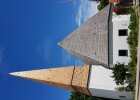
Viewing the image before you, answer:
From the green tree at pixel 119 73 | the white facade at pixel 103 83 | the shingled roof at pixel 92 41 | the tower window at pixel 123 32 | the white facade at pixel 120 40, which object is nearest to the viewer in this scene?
the green tree at pixel 119 73

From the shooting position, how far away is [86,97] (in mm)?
62281

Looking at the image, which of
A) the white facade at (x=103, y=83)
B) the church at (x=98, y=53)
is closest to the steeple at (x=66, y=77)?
the church at (x=98, y=53)

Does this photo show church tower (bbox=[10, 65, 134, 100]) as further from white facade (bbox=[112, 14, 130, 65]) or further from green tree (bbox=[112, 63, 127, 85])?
white facade (bbox=[112, 14, 130, 65])

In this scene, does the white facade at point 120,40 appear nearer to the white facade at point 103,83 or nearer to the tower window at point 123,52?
the tower window at point 123,52

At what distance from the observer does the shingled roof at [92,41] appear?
154 feet

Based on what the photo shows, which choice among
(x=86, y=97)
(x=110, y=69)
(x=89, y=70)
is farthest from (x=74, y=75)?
(x=86, y=97)

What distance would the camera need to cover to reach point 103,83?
48094 mm

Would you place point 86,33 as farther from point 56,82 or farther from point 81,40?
point 56,82

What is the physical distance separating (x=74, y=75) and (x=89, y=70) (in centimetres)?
261

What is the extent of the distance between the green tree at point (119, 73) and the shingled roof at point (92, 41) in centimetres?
188

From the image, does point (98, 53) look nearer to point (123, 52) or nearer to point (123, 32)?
point (123, 52)

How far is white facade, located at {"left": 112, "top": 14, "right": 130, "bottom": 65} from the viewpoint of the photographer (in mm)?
45750

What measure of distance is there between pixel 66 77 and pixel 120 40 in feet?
34.0

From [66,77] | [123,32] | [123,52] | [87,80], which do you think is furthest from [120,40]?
[66,77]
